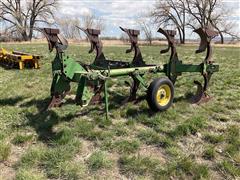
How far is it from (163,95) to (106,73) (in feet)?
3.76

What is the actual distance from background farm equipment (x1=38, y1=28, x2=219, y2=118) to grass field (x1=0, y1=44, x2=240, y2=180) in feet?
0.98

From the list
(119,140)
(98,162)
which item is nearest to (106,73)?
(119,140)

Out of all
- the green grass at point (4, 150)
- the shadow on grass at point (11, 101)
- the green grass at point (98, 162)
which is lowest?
the green grass at point (98, 162)

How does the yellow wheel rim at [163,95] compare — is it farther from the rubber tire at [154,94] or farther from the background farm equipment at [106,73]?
the rubber tire at [154,94]

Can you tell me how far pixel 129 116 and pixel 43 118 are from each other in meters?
1.40

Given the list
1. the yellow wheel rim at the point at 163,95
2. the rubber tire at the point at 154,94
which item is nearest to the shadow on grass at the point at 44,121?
the rubber tire at the point at 154,94

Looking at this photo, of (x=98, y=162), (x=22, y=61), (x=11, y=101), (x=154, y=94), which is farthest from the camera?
(x=22, y=61)

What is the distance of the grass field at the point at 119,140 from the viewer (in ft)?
11.1

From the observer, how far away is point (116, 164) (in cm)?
355

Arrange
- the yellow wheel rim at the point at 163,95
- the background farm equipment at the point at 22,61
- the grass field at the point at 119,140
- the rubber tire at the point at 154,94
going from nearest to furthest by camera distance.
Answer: the grass field at the point at 119,140 → the rubber tire at the point at 154,94 → the yellow wheel rim at the point at 163,95 → the background farm equipment at the point at 22,61

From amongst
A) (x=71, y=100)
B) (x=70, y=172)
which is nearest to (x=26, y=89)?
(x=71, y=100)

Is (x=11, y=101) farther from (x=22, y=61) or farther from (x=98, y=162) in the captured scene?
(x=22, y=61)

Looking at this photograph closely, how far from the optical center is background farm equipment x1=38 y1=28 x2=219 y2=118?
4.50 metres

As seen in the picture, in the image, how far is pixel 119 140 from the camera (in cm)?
421
